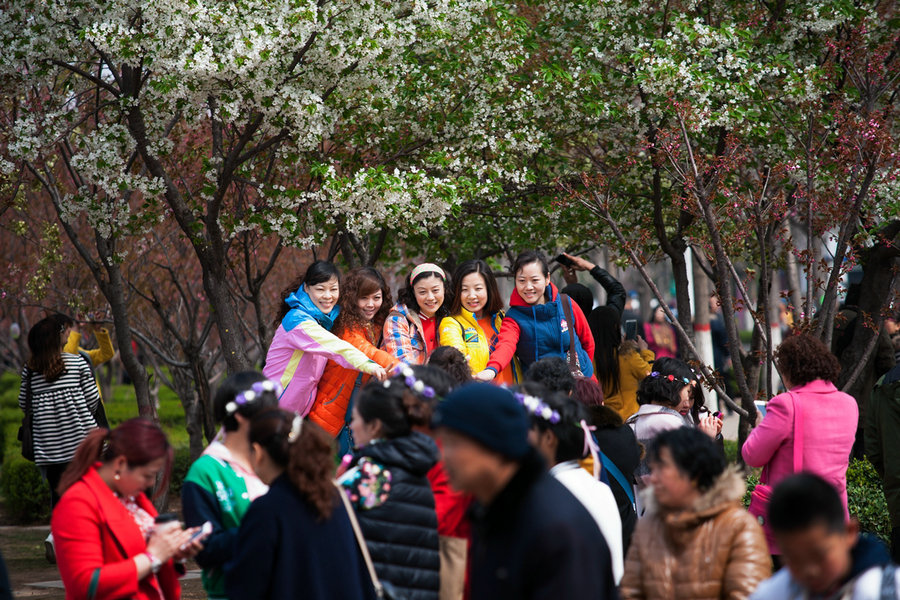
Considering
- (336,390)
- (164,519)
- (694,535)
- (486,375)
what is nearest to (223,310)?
(336,390)

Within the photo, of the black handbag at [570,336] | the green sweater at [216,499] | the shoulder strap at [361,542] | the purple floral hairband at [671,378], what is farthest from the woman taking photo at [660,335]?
the green sweater at [216,499]

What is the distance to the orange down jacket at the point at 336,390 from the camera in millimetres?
6281

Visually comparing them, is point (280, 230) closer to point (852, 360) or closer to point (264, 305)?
point (852, 360)

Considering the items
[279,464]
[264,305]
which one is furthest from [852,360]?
[264,305]

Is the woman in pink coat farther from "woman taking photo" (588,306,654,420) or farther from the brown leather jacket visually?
"woman taking photo" (588,306,654,420)

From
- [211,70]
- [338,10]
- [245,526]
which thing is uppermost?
[338,10]

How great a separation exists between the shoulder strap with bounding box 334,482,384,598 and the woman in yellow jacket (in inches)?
106

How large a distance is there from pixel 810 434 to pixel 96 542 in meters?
3.41

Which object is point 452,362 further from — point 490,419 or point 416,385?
point 490,419

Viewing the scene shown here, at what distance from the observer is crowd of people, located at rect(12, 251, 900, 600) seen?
2.71 m

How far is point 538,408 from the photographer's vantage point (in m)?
3.84

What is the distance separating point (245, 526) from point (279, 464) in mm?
245

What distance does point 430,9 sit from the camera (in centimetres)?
768

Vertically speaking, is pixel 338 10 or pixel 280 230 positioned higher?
pixel 338 10
